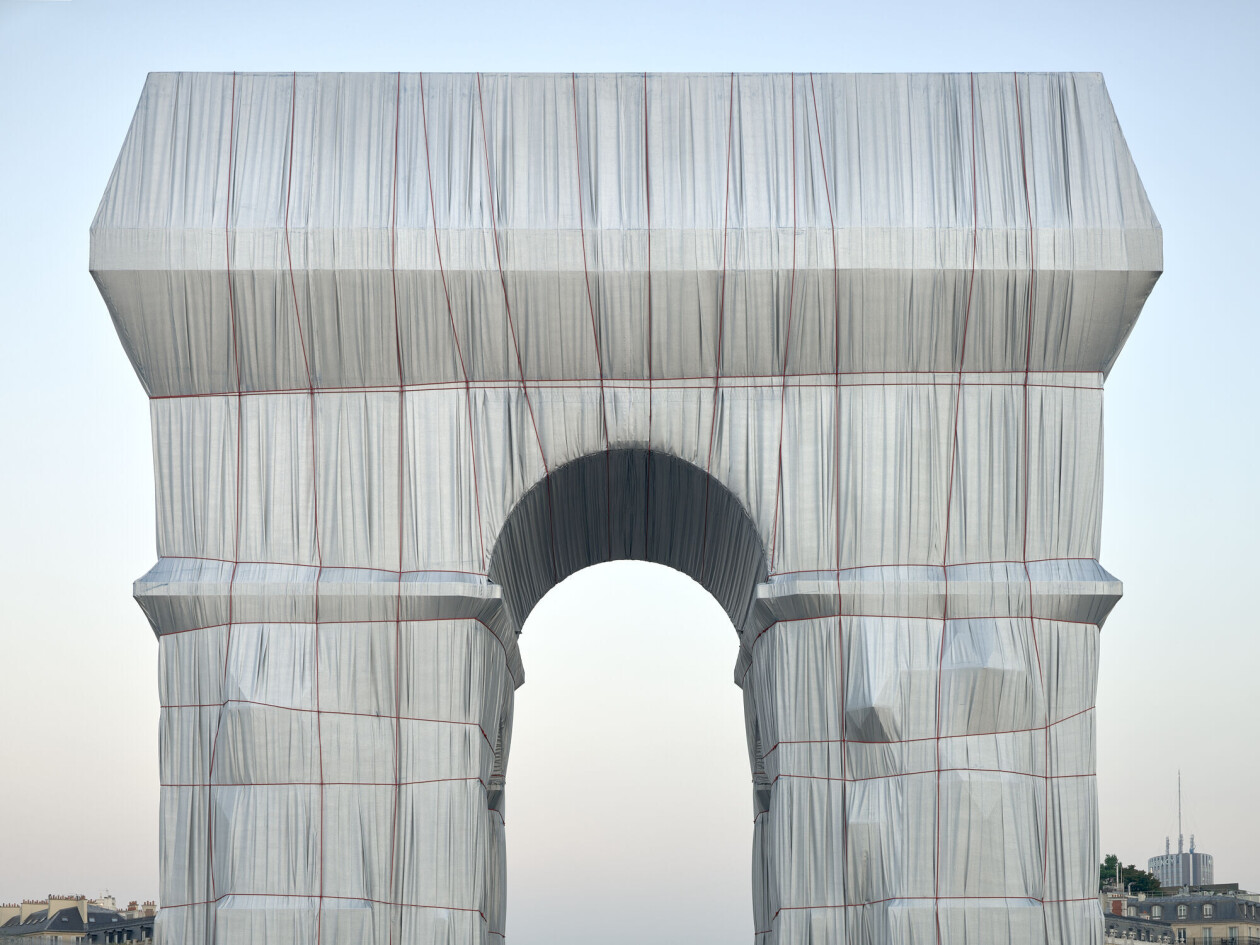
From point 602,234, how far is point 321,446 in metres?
4.68

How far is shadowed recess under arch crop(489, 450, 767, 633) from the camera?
21.2 m

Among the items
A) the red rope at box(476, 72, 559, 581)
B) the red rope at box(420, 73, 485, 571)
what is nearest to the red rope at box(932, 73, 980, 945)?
the red rope at box(476, 72, 559, 581)

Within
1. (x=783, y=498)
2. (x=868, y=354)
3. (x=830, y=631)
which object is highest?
(x=868, y=354)

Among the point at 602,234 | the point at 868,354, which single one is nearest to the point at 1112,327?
the point at 868,354

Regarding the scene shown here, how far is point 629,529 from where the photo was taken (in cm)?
2447

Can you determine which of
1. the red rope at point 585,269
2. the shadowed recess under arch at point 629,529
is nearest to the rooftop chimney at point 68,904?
the shadowed recess under arch at point 629,529

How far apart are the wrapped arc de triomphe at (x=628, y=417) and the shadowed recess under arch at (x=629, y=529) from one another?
44 cm

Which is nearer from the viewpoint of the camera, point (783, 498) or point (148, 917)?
point (783, 498)

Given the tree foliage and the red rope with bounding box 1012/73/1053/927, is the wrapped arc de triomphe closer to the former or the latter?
the red rope with bounding box 1012/73/1053/927

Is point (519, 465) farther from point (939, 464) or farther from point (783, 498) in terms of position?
point (939, 464)

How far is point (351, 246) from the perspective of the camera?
20.2 metres

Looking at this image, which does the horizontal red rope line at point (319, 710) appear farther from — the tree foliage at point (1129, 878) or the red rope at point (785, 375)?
the tree foliage at point (1129, 878)

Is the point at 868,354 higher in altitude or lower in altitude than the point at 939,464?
higher

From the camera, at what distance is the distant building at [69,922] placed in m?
41.7
